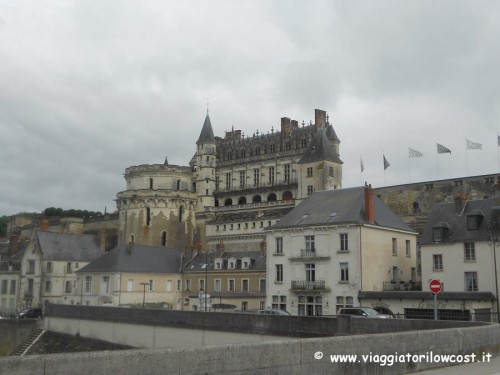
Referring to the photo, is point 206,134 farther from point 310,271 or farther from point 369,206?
point 369,206

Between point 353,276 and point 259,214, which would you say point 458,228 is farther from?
point 259,214

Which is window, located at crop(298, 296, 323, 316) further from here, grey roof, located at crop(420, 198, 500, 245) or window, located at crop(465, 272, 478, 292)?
window, located at crop(465, 272, 478, 292)

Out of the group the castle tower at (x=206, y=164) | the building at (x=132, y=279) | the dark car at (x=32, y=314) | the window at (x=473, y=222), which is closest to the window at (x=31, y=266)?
the building at (x=132, y=279)

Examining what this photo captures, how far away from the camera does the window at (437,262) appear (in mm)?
35875

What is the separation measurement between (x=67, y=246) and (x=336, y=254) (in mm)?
31899

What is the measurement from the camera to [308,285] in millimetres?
39031

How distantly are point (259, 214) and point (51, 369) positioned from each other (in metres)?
65.1

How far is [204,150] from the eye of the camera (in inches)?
3314

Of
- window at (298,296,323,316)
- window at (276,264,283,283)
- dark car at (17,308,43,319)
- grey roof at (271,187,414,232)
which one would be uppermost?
grey roof at (271,187,414,232)

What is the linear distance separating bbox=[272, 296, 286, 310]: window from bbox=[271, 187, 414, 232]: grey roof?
4908 millimetres

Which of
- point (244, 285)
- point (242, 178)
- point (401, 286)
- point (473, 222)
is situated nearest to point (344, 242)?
point (401, 286)

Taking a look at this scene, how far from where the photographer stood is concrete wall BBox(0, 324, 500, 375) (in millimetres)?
7418

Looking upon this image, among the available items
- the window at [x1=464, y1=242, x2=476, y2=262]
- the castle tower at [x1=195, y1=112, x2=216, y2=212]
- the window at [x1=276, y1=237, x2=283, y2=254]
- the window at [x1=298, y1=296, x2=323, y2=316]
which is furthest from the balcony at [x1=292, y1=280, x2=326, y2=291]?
the castle tower at [x1=195, y1=112, x2=216, y2=212]

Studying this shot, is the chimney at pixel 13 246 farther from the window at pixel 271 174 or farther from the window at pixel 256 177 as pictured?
the window at pixel 271 174
